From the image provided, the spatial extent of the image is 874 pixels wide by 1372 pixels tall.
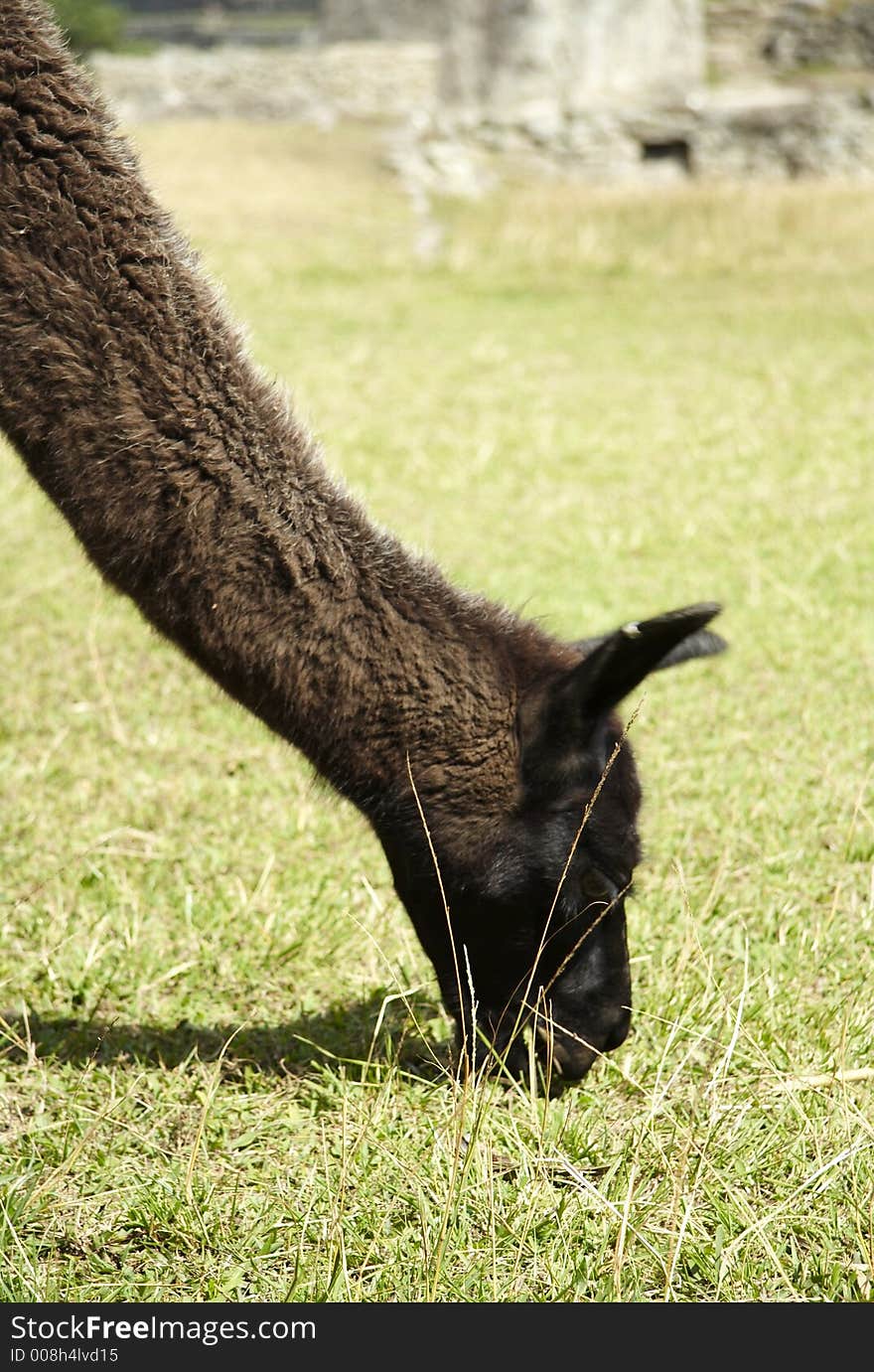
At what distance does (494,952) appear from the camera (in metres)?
2.84

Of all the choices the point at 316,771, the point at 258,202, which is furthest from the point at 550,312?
the point at 316,771

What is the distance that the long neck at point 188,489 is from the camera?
2691mm

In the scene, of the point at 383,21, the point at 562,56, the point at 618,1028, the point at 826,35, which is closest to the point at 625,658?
the point at 618,1028

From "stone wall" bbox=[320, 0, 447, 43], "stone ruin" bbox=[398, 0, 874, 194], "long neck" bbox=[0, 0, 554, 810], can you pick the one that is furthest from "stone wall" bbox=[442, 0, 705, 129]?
"long neck" bbox=[0, 0, 554, 810]

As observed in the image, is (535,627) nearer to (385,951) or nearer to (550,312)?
(385,951)

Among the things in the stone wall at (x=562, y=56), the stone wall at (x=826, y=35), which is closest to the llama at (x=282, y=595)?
the stone wall at (x=562, y=56)

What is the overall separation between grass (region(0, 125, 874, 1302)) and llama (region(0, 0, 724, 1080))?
1.20 feet

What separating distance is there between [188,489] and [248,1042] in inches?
55.5

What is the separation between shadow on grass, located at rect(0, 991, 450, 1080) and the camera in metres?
3.28

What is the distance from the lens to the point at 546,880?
2.73 meters

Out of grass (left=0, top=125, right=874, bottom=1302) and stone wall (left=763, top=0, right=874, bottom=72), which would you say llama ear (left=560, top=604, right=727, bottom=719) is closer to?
grass (left=0, top=125, right=874, bottom=1302)

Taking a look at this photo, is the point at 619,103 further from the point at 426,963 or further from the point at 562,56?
the point at 426,963

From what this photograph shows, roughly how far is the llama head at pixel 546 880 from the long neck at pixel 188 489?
0.12 meters

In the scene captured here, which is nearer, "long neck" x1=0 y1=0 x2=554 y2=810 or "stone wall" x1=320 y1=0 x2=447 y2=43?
"long neck" x1=0 y1=0 x2=554 y2=810
